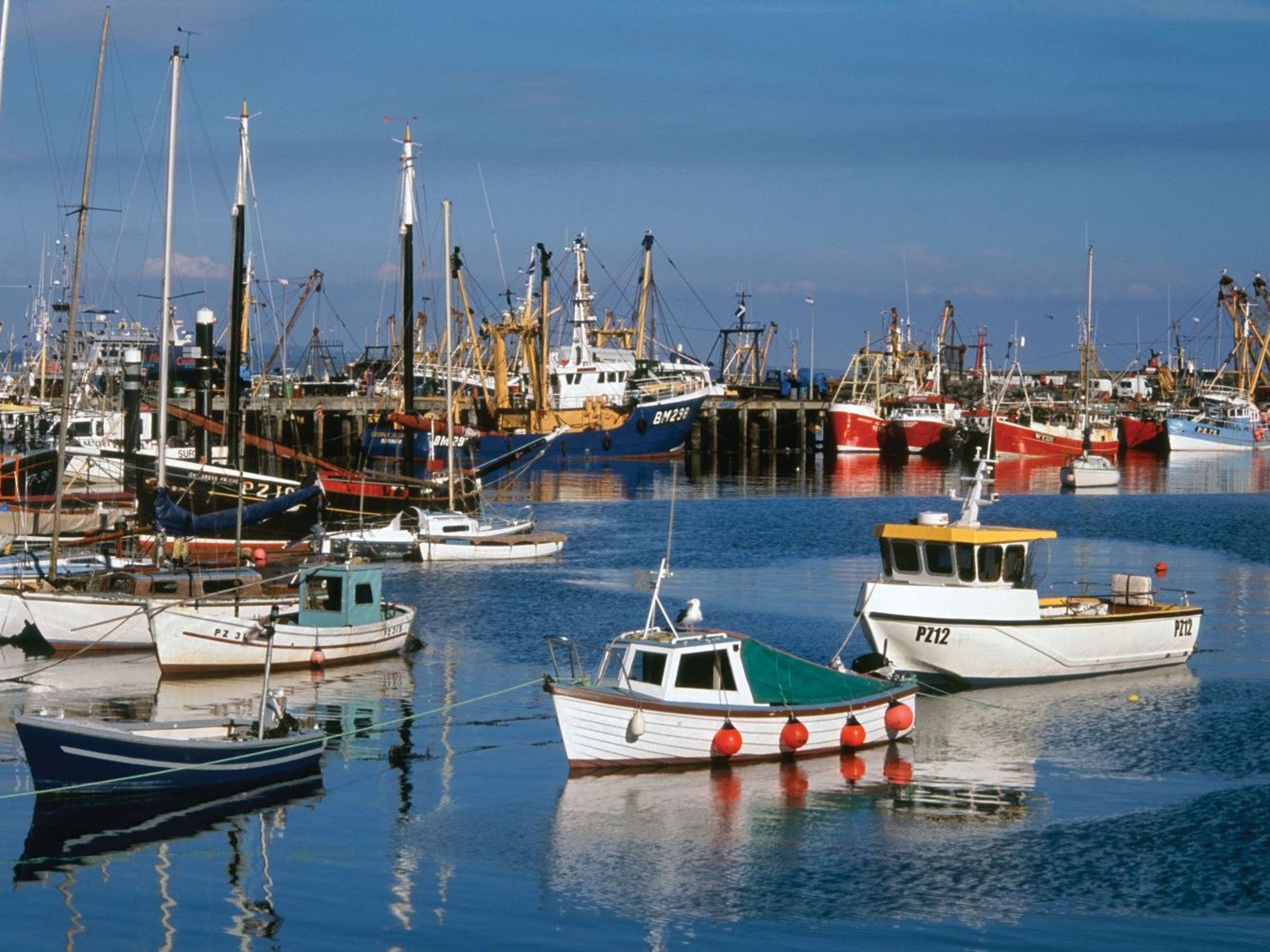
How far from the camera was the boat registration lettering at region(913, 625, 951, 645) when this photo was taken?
37438 mm

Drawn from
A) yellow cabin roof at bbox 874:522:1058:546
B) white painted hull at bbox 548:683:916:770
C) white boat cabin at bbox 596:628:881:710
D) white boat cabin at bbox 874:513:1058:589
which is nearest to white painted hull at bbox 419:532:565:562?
Result: yellow cabin roof at bbox 874:522:1058:546

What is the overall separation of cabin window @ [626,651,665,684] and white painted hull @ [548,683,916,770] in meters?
0.51

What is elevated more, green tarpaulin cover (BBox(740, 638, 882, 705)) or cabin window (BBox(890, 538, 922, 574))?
cabin window (BBox(890, 538, 922, 574))

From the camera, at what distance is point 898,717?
32406 millimetres

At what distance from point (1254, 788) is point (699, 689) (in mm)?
9950

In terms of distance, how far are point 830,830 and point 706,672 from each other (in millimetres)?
4270

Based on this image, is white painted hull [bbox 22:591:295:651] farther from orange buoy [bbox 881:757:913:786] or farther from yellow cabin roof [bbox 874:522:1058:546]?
orange buoy [bbox 881:757:913:786]

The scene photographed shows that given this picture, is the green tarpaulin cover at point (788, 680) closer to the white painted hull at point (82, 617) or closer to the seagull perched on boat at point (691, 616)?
the seagull perched on boat at point (691, 616)

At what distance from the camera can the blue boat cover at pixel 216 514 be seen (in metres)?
55.1

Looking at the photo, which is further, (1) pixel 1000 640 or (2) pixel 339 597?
(2) pixel 339 597

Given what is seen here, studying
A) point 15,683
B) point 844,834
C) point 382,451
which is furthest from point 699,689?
point 382,451

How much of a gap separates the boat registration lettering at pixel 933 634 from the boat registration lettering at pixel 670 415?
316ft

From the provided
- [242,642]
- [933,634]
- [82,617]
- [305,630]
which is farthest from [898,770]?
[82,617]

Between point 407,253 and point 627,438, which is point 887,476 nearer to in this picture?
point 627,438
